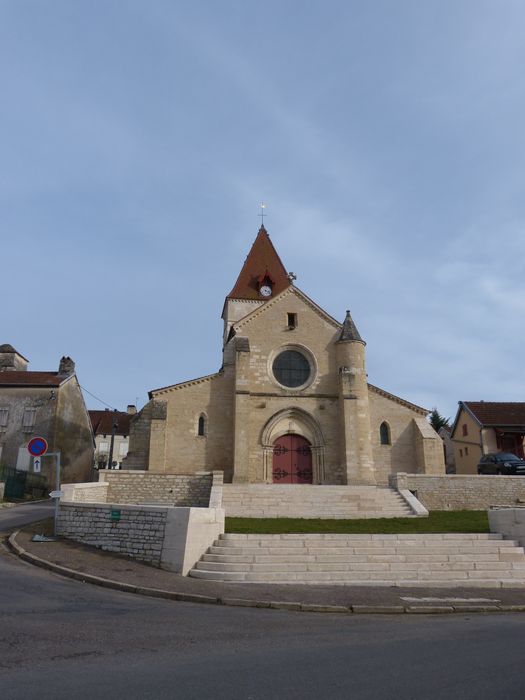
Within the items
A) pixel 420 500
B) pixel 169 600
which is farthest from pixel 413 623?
pixel 420 500

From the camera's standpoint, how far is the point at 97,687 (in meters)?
4.43

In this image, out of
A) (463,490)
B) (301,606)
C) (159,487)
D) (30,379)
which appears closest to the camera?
(301,606)

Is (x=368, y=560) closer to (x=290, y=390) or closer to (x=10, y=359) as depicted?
Answer: (x=290, y=390)

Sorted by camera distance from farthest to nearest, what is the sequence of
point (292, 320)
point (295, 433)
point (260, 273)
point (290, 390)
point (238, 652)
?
point (260, 273)
point (292, 320)
point (290, 390)
point (295, 433)
point (238, 652)

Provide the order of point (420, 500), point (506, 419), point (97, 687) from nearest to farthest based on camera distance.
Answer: point (97, 687) < point (420, 500) < point (506, 419)

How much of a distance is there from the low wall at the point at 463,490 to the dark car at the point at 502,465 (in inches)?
112

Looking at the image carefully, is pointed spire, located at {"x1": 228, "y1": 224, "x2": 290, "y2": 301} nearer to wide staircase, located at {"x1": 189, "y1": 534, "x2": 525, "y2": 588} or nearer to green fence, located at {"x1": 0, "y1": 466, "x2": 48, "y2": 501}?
green fence, located at {"x1": 0, "y1": 466, "x2": 48, "y2": 501}

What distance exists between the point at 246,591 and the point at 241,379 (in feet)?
49.0

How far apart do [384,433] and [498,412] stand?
13.4 metres

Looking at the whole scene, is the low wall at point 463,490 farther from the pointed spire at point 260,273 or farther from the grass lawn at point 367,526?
the pointed spire at point 260,273

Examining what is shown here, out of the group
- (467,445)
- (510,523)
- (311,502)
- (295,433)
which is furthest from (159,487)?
(467,445)

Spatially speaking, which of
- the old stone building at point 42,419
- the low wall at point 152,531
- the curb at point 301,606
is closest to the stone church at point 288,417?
the old stone building at point 42,419

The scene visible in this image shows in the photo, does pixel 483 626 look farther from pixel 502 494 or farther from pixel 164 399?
pixel 164 399

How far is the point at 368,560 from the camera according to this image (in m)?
11.1
